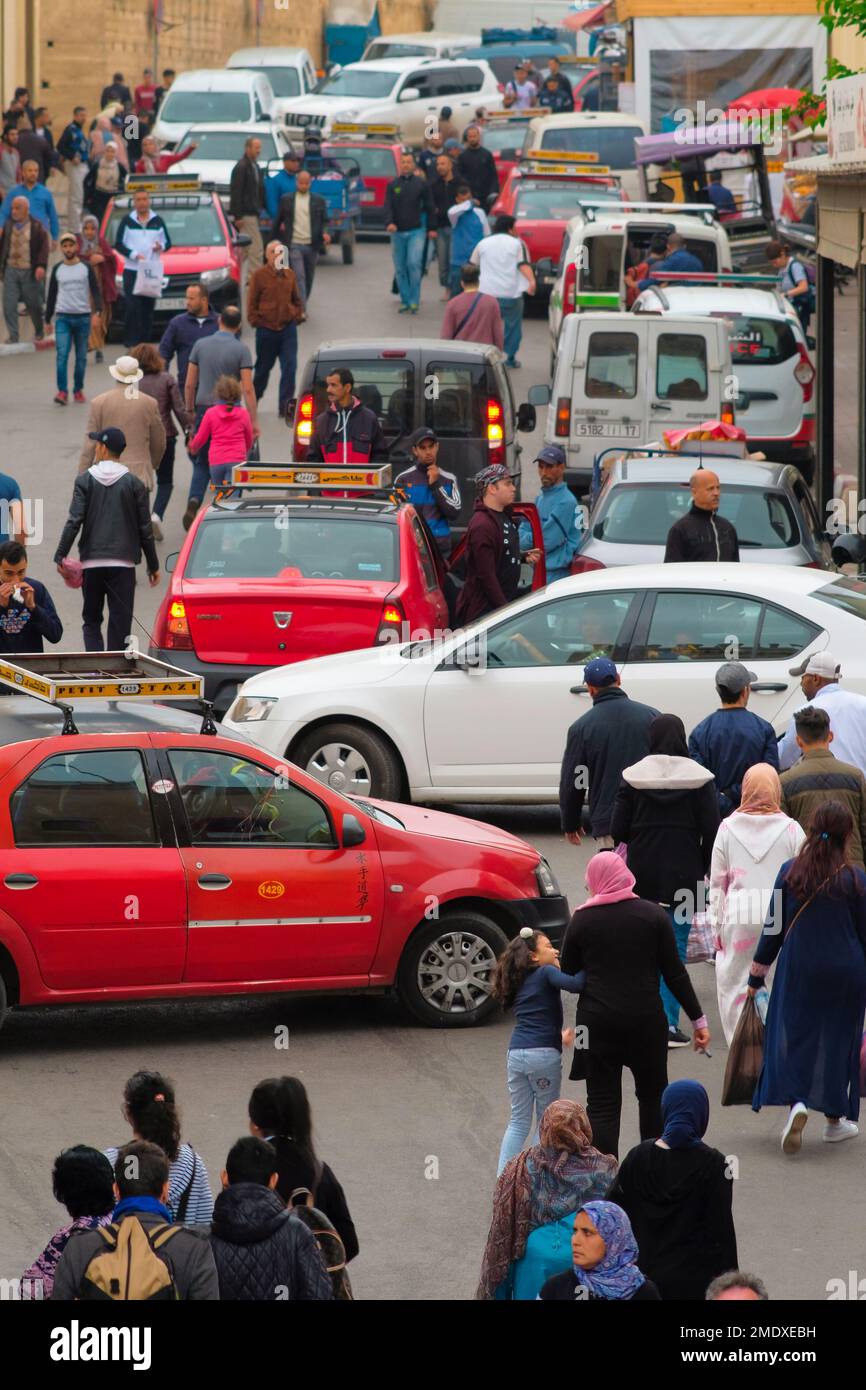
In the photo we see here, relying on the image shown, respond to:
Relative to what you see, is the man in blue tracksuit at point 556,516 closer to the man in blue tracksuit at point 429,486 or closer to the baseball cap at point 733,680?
the man in blue tracksuit at point 429,486

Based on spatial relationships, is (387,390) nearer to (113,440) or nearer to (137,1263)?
(113,440)

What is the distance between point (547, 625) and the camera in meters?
12.9

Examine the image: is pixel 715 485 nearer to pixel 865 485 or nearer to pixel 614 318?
pixel 865 485

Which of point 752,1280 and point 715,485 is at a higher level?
point 715,485

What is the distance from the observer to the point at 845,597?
12891 mm

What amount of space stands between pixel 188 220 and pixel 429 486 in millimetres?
13543

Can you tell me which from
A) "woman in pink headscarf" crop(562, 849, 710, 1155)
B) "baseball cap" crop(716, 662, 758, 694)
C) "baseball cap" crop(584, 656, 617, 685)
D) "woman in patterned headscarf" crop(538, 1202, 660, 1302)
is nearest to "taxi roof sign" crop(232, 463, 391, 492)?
"baseball cap" crop(584, 656, 617, 685)

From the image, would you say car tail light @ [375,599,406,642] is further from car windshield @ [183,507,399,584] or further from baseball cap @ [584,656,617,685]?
baseball cap @ [584,656,617,685]

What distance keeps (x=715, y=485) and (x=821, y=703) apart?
449 centimetres

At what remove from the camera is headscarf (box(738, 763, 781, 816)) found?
30.0 ft

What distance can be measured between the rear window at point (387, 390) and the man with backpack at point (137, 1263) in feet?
43.0

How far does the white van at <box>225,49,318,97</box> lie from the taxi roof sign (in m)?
30.0

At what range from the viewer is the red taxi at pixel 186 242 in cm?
2725

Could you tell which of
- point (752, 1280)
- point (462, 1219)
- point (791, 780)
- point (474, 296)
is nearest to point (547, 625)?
point (791, 780)
